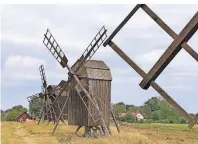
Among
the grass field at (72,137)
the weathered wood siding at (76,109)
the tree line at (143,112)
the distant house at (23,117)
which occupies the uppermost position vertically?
the tree line at (143,112)

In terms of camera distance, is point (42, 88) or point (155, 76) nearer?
point (155, 76)

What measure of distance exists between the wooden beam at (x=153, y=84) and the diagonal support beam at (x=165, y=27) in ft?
2.44

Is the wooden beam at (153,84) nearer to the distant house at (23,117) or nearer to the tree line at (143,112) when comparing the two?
the tree line at (143,112)

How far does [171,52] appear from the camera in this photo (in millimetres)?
5629

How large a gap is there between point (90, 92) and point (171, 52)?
21.6 meters

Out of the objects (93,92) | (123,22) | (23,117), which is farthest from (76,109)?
(23,117)

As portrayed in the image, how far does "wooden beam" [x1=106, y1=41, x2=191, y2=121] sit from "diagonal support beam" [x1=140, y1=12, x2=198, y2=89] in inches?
4.5

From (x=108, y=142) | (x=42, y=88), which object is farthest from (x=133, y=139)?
(x=42, y=88)

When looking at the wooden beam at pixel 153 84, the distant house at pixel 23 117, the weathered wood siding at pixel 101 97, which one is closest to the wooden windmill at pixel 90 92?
the weathered wood siding at pixel 101 97

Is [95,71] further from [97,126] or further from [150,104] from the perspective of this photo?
[150,104]

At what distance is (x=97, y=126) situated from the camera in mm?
27969

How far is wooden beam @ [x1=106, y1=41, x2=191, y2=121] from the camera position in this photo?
18.8 ft

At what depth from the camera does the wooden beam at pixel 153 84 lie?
572cm

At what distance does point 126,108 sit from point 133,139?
11353 centimetres
